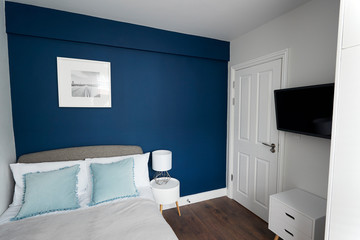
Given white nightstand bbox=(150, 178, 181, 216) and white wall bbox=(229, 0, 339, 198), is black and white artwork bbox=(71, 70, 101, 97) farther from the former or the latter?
white wall bbox=(229, 0, 339, 198)

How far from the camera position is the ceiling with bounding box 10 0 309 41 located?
1.93 metres

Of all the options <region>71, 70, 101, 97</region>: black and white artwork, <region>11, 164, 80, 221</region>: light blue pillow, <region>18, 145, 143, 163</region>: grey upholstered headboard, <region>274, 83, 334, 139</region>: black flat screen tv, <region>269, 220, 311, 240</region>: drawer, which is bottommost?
<region>269, 220, 311, 240</region>: drawer

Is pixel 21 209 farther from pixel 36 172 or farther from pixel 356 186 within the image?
pixel 356 186

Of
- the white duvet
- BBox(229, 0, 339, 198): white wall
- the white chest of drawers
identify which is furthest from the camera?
BBox(229, 0, 339, 198): white wall

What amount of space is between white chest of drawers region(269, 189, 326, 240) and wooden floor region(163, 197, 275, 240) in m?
0.43

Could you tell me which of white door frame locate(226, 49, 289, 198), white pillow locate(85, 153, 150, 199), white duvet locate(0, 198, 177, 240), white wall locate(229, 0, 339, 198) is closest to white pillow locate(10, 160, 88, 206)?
white pillow locate(85, 153, 150, 199)

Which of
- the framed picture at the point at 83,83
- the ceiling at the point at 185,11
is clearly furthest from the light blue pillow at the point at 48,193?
the ceiling at the point at 185,11

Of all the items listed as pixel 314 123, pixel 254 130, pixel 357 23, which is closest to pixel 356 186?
pixel 314 123

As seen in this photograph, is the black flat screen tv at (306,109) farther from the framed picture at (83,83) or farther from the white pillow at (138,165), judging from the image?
the framed picture at (83,83)

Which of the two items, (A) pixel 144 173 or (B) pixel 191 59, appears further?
(B) pixel 191 59

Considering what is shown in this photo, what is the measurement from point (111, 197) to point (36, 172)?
0.80m

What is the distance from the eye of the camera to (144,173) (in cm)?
227

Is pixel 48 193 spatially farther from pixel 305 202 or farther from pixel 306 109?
pixel 306 109

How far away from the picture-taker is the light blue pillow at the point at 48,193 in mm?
1606
